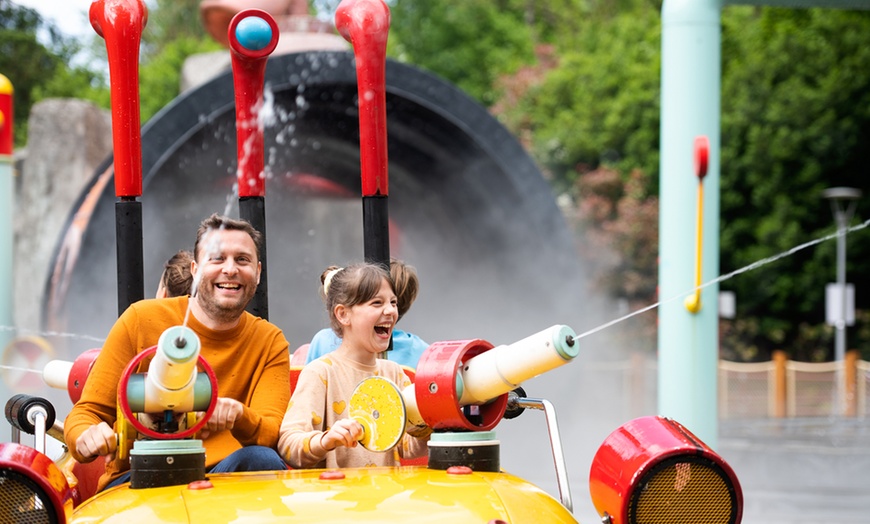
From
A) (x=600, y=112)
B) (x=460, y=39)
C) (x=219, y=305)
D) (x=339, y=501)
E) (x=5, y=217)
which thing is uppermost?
(x=460, y=39)

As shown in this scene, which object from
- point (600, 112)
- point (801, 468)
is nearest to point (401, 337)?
point (801, 468)

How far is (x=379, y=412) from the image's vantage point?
2.88 metres

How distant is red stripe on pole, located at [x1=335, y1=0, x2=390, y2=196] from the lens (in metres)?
3.66

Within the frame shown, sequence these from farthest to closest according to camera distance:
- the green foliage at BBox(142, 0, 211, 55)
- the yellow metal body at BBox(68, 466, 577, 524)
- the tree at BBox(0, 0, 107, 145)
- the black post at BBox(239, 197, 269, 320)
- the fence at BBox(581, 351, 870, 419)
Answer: the green foliage at BBox(142, 0, 211, 55) < the tree at BBox(0, 0, 107, 145) < the fence at BBox(581, 351, 870, 419) < the black post at BBox(239, 197, 269, 320) < the yellow metal body at BBox(68, 466, 577, 524)

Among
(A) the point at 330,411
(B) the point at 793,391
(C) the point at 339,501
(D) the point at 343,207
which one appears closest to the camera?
(C) the point at 339,501

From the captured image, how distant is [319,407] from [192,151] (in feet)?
26.2

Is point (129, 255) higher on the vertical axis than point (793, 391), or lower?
higher

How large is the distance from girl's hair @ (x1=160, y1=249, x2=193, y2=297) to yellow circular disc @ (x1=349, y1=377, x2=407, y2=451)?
1648 millimetres

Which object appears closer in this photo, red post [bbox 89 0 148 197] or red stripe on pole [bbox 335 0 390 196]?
red post [bbox 89 0 148 197]

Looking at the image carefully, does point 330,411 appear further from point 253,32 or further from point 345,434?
point 253,32

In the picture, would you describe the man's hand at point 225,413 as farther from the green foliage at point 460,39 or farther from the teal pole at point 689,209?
the green foliage at point 460,39

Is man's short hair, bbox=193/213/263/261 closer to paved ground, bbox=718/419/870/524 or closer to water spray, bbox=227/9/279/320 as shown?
water spray, bbox=227/9/279/320

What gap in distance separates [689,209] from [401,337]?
247 cm

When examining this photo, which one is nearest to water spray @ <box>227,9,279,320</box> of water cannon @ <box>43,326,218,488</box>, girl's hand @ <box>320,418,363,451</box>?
girl's hand @ <box>320,418,363,451</box>
